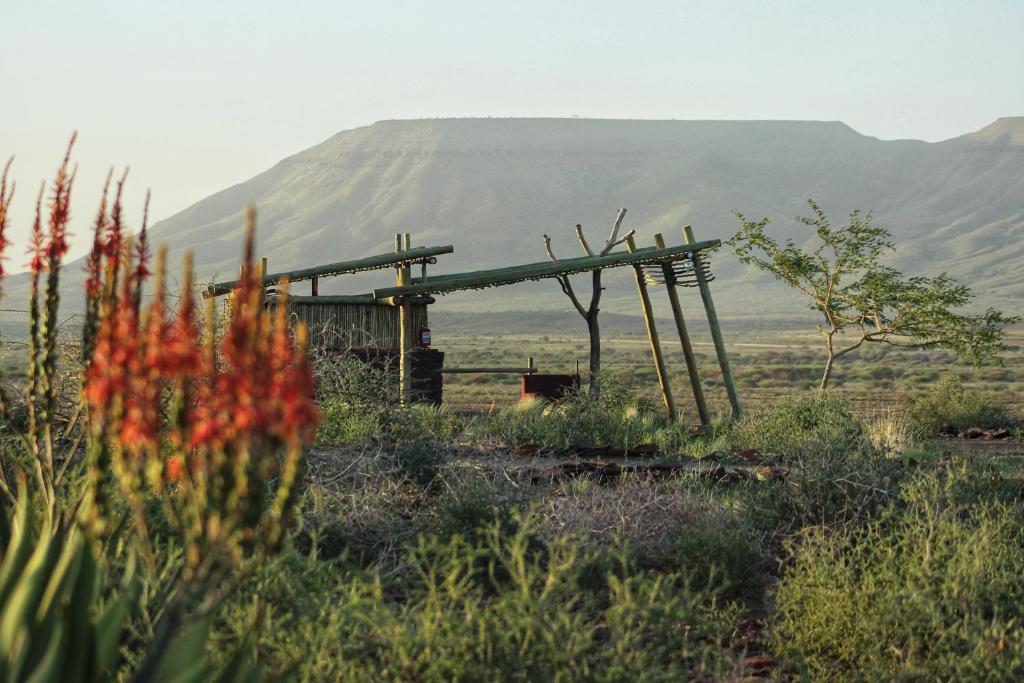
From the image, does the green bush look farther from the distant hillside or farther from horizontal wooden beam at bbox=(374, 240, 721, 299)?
the distant hillside

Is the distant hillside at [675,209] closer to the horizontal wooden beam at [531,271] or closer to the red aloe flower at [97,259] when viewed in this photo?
the horizontal wooden beam at [531,271]

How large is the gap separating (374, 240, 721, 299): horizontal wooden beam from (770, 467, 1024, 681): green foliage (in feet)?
28.7

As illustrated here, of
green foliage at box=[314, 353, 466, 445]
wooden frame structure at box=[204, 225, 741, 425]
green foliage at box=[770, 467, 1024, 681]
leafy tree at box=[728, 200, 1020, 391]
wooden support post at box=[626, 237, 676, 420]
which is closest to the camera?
green foliage at box=[770, 467, 1024, 681]

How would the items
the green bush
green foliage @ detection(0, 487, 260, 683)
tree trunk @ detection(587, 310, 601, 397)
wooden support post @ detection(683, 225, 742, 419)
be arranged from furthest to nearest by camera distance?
tree trunk @ detection(587, 310, 601, 397)
wooden support post @ detection(683, 225, 742, 419)
the green bush
green foliage @ detection(0, 487, 260, 683)

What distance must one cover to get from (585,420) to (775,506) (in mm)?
5395

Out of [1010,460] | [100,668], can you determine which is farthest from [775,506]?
[1010,460]

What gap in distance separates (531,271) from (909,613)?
10.0 metres

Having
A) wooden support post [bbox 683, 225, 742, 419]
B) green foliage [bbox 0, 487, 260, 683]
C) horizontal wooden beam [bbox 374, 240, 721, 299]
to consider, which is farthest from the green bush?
green foliage [bbox 0, 487, 260, 683]

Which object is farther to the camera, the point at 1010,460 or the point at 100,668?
the point at 1010,460

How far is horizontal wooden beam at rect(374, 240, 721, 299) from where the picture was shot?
1408cm

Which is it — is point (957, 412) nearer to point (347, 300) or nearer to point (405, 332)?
point (405, 332)

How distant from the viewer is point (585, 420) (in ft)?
39.4

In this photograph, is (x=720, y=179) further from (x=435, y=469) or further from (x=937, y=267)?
(x=435, y=469)

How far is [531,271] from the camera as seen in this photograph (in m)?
14.4
